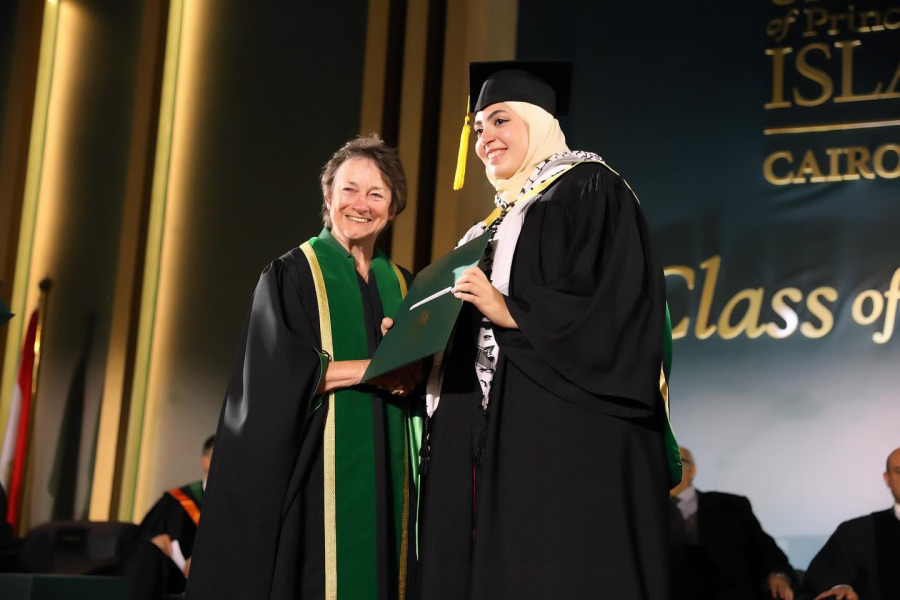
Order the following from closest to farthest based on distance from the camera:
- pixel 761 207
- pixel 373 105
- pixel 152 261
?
pixel 761 207, pixel 373 105, pixel 152 261

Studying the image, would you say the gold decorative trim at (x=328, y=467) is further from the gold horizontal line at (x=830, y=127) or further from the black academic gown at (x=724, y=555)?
the gold horizontal line at (x=830, y=127)

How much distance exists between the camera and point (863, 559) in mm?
5020

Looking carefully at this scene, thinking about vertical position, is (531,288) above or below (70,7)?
below

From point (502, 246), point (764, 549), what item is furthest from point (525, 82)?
point (764, 549)

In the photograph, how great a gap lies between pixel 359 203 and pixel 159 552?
109 inches

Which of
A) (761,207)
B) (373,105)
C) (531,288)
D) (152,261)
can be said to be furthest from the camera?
(152,261)

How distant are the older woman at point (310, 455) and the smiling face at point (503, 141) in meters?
0.44

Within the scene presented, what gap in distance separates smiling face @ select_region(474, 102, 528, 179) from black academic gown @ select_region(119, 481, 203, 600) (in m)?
2.43

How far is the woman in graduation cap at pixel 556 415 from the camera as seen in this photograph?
7.67ft

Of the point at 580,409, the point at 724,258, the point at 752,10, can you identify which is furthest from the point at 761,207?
the point at 580,409

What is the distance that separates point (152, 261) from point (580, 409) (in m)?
4.65

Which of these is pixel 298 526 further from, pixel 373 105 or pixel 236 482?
pixel 373 105

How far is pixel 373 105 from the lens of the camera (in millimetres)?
6031

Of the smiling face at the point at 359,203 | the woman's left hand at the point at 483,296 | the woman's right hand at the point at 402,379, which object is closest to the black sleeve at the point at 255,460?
the woman's right hand at the point at 402,379
